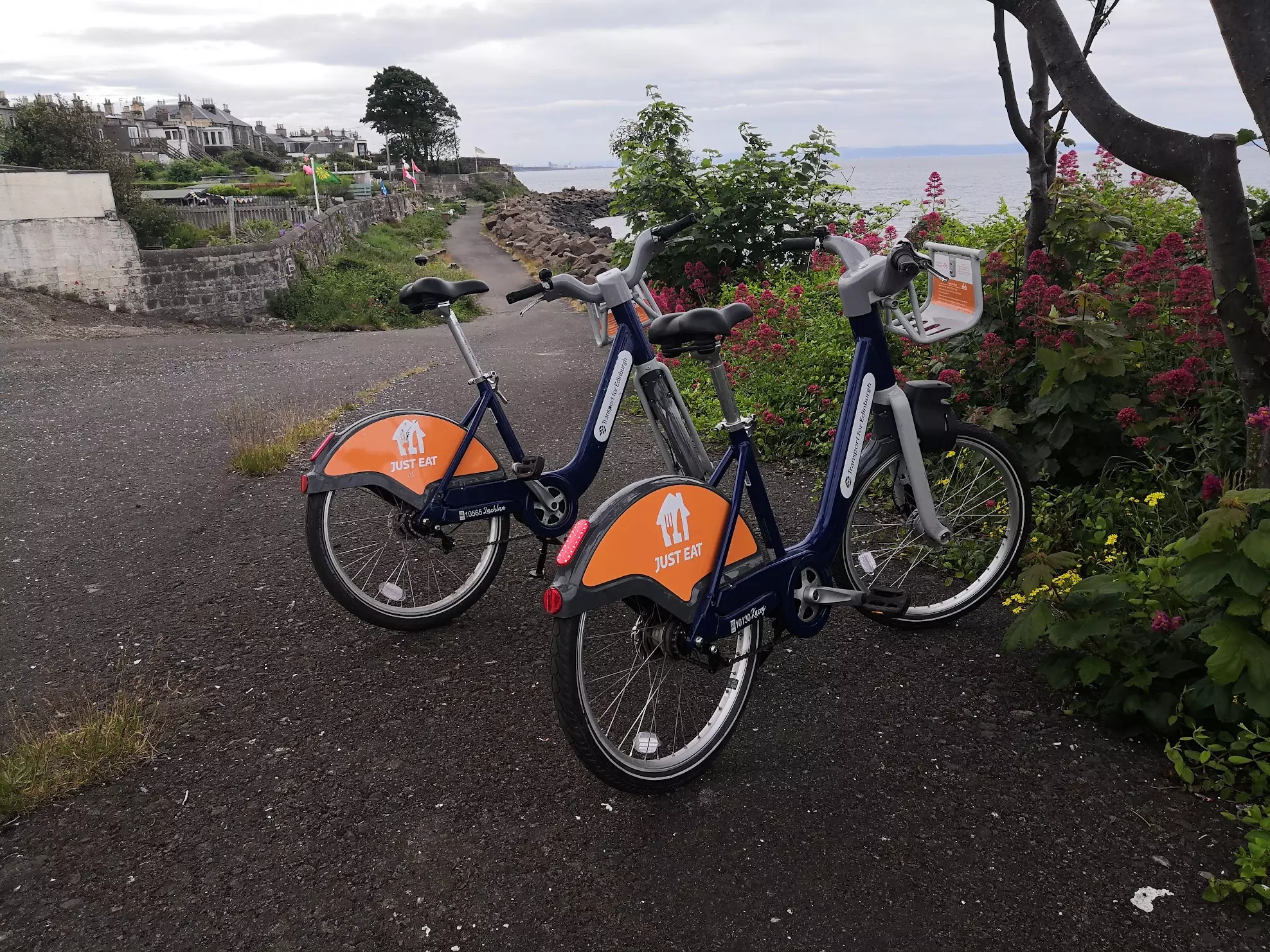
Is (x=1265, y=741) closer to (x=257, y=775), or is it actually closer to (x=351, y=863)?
(x=351, y=863)

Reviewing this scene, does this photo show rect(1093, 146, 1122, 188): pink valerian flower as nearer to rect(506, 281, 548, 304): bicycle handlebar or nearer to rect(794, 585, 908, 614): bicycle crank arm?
rect(794, 585, 908, 614): bicycle crank arm

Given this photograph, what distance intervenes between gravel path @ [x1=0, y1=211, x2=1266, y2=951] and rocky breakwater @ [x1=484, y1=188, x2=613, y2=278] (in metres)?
8.71

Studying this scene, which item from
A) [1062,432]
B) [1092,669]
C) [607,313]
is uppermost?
[607,313]

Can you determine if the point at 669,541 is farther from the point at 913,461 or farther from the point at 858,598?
the point at 913,461

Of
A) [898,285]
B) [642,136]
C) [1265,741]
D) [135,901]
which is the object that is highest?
[642,136]

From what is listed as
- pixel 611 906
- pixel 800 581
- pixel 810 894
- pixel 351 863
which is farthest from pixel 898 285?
pixel 351 863

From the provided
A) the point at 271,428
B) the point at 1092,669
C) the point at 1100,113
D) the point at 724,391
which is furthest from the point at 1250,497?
the point at 271,428

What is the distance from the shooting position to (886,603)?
3.30 metres

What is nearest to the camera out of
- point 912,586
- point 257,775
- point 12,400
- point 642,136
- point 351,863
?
point 351,863

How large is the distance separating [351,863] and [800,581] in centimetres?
165

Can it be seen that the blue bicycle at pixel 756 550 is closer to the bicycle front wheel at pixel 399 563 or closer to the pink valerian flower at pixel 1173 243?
the bicycle front wheel at pixel 399 563

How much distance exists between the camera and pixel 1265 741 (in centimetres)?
264

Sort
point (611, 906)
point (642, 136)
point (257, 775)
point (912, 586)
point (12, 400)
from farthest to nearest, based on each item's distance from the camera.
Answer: point (642, 136) → point (12, 400) → point (912, 586) → point (257, 775) → point (611, 906)

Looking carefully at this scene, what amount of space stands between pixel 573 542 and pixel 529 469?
1378 mm
